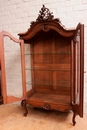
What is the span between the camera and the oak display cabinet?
1.54 meters

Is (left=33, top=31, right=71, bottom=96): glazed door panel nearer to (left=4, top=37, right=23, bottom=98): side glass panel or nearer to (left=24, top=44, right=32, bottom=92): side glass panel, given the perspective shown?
(left=24, top=44, right=32, bottom=92): side glass panel

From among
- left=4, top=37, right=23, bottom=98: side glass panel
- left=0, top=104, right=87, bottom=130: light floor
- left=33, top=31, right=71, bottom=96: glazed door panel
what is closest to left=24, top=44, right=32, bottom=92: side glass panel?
left=33, top=31, right=71, bottom=96: glazed door panel

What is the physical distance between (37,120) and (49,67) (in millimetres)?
807

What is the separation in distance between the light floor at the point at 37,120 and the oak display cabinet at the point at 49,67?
4.5 inches

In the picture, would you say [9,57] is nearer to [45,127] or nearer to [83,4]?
[45,127]

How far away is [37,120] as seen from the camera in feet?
5.64

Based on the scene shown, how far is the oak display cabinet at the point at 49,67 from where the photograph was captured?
1.54m

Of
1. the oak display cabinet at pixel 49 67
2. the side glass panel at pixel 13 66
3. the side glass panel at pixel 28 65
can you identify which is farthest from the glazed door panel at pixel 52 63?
the side glass panel at pixel 13 66

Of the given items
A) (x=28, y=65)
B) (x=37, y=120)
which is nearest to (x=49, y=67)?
(x=28, y=65)

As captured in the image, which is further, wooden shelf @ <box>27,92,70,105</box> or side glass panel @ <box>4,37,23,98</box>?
side glass panel @ <box>4,37,23,98</box>

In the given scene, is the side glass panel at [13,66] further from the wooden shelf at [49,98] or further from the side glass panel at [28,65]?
the wooden shelf at [49,98]

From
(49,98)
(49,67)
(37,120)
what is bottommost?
(37,120)

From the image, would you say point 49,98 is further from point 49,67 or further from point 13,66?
point 13,66

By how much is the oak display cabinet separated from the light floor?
0.12 metres
